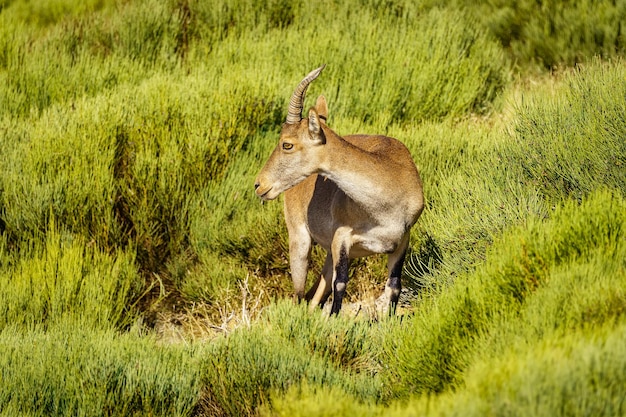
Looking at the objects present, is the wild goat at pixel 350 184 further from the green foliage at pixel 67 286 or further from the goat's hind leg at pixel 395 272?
the green foliage at pixel 67 286

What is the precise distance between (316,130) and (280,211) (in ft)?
7.95

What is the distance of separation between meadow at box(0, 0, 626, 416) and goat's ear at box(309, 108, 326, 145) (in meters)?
1.17

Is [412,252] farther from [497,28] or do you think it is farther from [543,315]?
[497,28]

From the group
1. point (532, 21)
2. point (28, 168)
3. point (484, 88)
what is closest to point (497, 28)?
point (532, 21)

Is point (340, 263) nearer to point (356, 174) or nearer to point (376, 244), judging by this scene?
point (376, 244)

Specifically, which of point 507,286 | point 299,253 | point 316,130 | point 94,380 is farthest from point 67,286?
point 507,286

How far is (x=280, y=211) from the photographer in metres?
9.31

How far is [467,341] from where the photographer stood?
5.47 m

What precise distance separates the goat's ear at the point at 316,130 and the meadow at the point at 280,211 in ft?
3.83

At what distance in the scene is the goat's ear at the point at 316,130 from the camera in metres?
6.93

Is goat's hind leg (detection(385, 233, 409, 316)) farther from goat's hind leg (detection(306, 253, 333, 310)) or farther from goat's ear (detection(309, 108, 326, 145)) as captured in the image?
goat's ear (detection(309, 108, 326, 145))

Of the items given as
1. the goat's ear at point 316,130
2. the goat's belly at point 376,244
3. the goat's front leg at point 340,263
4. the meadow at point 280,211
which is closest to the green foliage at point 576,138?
the meadow at point 280,211

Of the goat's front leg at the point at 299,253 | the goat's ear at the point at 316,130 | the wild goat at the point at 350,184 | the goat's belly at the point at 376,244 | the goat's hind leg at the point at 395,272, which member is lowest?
the goat's front leg at the point at 299,253

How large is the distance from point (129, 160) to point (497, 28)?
644cm
